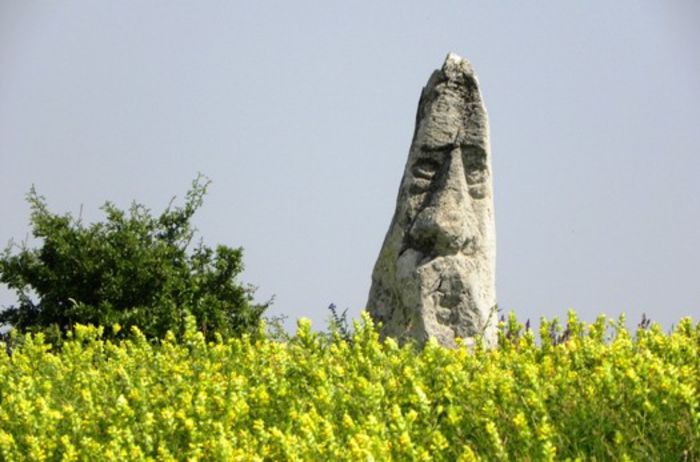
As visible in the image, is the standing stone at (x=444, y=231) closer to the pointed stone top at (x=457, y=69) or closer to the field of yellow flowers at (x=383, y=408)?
the pointed stone top at (x=457, y=69)

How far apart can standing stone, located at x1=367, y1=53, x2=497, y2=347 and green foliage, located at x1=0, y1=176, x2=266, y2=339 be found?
352cm

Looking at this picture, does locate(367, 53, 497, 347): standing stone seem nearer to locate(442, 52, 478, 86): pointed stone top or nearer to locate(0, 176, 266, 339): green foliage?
locate(442, 52, 478, 86): pointed stone top

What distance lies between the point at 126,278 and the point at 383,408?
7564 millimetres

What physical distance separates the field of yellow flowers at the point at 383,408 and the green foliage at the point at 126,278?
5.17 metres

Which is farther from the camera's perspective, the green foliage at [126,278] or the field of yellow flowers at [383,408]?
the green foliage at [126,278]

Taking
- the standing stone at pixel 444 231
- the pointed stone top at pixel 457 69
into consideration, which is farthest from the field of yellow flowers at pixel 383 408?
the pointed stone top at pixel 457 69

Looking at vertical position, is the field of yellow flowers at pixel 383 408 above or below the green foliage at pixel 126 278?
below

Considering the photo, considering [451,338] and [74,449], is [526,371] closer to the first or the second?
[74,449]

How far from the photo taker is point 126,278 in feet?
44.9

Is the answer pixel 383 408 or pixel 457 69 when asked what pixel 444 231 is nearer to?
pixel 457 69

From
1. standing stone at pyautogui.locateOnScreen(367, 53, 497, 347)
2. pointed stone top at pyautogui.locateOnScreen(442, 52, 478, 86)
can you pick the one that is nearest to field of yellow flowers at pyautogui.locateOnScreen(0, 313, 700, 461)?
standing stone at pyautogui.locateOnScreen(367, 53, 497, 347)

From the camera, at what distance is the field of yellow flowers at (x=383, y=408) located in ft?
18.9

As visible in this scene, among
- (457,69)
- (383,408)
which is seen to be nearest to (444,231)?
(457,69)

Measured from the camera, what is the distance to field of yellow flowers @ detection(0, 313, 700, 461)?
575 centimetres
